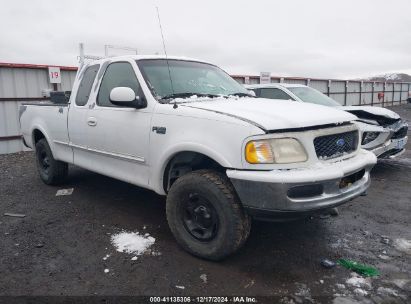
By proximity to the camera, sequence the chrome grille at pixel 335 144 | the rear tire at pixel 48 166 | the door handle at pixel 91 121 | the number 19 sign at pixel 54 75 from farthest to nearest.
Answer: the number 19 sign at pixel 54 75, the rear tire at pixel 48 166, the door handle at pixel 91 121, the chrome grille at pixel 335 144

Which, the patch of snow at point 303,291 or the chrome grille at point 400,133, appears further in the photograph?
the chrome grille at point 400,133

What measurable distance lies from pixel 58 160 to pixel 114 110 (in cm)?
→ 191

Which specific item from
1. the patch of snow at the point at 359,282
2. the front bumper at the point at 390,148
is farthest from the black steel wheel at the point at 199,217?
the front bumper at the point at 390,148

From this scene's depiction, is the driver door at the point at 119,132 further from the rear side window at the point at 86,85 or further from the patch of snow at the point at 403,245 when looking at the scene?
the patch of snow at the point at 403,245

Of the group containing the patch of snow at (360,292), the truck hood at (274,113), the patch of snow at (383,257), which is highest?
the truck hood at (274,113)

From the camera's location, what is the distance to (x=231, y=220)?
2803 millimetres

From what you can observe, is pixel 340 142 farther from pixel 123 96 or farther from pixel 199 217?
pixel 123 96

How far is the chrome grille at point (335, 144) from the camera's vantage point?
2.92 m

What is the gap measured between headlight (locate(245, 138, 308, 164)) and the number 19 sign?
27.6 feet

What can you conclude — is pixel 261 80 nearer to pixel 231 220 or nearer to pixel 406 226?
pixel 406 226

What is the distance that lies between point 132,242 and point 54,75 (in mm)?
7536

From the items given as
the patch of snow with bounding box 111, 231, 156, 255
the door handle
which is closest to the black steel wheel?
the patch of snow with bounding box 111, 231, 156, 255

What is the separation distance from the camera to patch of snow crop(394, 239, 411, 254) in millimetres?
3344

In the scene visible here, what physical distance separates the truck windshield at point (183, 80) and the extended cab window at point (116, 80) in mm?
152
